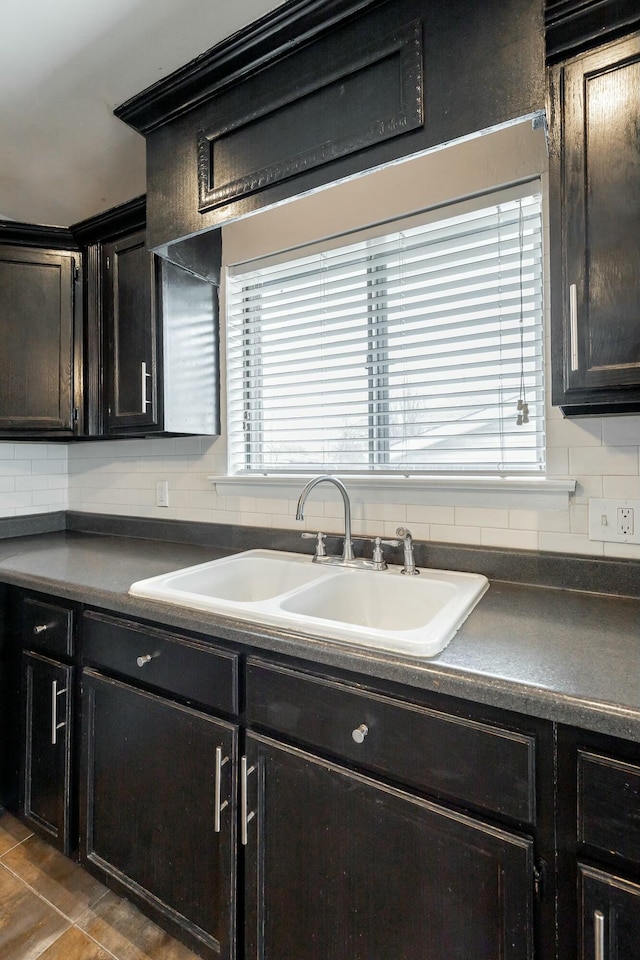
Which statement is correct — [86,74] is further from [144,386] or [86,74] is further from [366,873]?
[366,873]

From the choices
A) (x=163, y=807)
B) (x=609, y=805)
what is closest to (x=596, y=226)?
(x=609, y=805)

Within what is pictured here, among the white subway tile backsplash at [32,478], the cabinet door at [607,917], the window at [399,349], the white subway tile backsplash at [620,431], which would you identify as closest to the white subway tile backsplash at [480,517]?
the window at [399,349]

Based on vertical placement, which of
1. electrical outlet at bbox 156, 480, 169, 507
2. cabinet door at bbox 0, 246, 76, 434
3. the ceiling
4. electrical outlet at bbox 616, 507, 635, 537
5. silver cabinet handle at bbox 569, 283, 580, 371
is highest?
the ceiling

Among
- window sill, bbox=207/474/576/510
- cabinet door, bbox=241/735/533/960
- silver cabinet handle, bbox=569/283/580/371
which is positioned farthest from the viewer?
window sill, bbox=207/474/576/510

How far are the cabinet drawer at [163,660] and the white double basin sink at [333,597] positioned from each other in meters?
0.11

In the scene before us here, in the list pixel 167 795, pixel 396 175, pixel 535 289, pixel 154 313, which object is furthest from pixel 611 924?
pixel 154 313

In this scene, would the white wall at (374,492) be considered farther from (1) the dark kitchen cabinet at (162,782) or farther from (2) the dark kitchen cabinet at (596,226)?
(1) the dark kitchen cabinet at (162,782)

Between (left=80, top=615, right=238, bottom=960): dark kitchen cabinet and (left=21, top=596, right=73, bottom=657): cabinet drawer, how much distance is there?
0.10 m

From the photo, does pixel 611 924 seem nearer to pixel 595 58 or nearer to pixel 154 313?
pixel 595 58

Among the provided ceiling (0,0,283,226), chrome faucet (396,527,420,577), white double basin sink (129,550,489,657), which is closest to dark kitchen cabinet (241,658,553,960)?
white double basin sink (129,550,489,657)

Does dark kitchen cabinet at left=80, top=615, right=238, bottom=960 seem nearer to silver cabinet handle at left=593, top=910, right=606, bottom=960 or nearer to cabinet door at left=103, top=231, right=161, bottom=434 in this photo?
silver cabinet handle at left=593, top=910, right=606, bottom=960

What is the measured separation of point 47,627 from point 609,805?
157 centimetres

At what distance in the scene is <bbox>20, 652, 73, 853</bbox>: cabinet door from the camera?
4.97 ft

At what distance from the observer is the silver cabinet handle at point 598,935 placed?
0.74m
